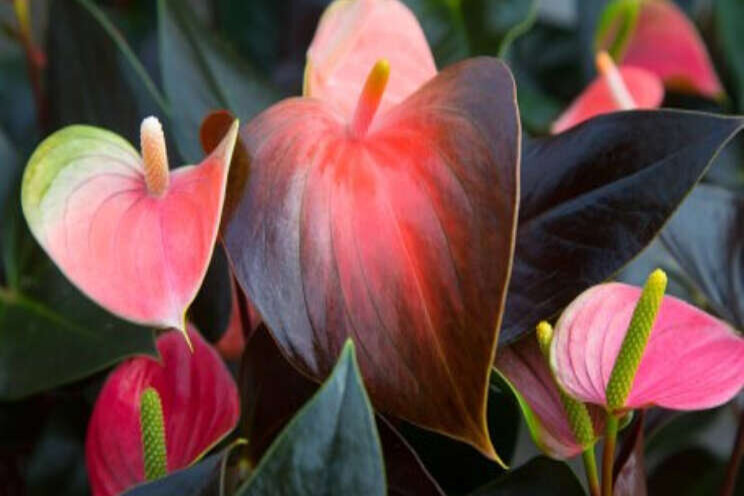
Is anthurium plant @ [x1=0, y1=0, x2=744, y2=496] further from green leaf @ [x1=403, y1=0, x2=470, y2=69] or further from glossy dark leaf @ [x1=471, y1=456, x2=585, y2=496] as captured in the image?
green leaf @ [x1=403, y1=0, x2=470, y2=69]

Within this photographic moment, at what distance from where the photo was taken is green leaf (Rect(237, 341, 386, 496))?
339mm

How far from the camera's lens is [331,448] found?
1.13ft

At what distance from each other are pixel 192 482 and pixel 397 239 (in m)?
0.11

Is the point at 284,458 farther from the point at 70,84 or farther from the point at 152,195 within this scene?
the point at 70,84

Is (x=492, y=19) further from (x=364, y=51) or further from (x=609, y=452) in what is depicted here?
(x=609, y=452)

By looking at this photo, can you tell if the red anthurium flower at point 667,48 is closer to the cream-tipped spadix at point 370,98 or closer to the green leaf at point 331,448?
the cream-tipped spadix at point 370,98

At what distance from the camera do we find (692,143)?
17.3 inches

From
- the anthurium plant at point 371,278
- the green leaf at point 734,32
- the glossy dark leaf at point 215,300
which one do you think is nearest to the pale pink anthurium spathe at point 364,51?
the anthurium plant at point 371,278

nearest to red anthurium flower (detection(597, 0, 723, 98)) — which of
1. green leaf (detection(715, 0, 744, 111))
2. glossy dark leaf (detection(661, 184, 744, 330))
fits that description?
green leaf (detection(715, 0, 744, 111))

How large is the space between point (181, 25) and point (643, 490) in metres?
0.34

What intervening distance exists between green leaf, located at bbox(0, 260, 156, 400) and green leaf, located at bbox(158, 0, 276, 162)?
0.31ft

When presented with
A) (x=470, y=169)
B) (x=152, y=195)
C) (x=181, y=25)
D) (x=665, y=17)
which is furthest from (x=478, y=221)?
(x=665, y=17)

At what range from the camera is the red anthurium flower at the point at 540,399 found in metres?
0.44

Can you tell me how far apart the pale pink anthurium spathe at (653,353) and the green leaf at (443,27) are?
280 millimetres
